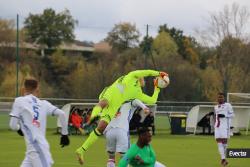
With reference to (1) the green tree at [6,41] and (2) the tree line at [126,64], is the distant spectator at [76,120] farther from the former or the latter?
(1) the green tree at [6,41]

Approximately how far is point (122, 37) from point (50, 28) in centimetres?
924

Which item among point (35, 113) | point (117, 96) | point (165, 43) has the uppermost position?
point (165, 43)

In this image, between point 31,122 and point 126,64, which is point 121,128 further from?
point 126,64

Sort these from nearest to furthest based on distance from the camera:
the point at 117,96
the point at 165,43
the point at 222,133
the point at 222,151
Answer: the point at 117,96 → the point at 222,151 → the point at 222,133 → the point at 165,43

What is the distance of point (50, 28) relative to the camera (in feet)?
293

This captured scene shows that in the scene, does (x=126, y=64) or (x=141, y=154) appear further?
(x=126, y=64)

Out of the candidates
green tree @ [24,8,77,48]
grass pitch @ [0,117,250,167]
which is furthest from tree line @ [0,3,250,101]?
grass pitch @ [0,117,250,167]

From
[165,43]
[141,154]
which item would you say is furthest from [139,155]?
[165,43]

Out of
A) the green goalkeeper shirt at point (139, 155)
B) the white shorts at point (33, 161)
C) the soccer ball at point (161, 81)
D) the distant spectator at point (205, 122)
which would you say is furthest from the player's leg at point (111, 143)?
the distant spectator at point (205, 122)

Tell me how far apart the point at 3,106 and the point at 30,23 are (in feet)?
146

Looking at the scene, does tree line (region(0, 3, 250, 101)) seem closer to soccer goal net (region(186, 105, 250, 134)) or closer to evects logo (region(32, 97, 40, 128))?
soccer goal net (region(186, 105, 250, 134))

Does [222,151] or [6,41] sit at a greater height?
[6,41]

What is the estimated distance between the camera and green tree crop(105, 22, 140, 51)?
89.2 meters

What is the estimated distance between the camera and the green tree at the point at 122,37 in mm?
89188
